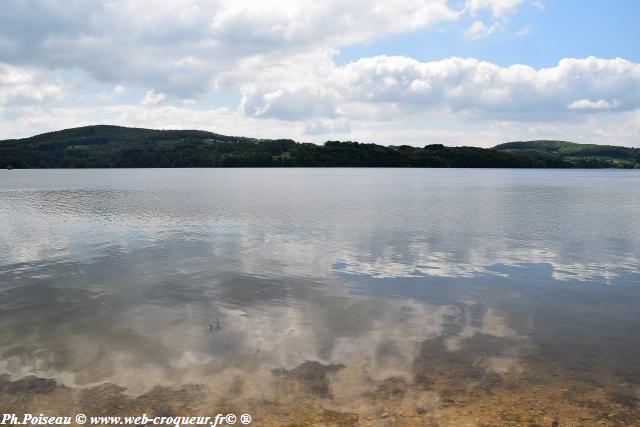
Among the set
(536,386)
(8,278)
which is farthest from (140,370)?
(8,278)

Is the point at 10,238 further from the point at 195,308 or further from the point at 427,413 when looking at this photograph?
the point at 427,413

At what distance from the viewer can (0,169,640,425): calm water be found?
1288 centimetres

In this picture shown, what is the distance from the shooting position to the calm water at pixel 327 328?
1288 centimetres

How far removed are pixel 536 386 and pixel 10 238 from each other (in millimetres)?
42426

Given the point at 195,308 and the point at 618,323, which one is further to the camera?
the point at 195,308

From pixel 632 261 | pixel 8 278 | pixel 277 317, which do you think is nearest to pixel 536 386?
pixel 277 317

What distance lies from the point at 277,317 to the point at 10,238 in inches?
1267

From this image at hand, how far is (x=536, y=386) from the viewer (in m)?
13.8

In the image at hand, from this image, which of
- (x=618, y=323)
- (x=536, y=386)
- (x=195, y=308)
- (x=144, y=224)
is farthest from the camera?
(x=144, y=224)

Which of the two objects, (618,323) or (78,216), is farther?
(78,216)

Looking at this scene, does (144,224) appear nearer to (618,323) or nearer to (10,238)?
(10,238)

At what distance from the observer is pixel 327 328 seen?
61.6 feet

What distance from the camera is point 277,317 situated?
20047 millimetres

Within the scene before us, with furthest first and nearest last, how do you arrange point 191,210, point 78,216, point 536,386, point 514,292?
point 191,210 < point 78,216 < point 514,292 < point 536,386
